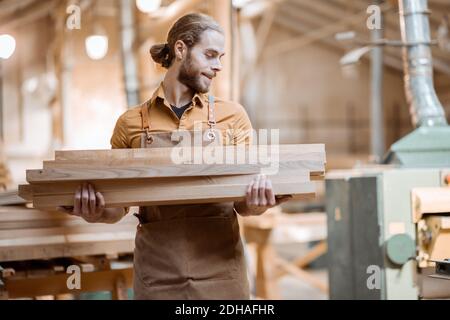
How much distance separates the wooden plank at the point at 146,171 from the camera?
198 centimetres

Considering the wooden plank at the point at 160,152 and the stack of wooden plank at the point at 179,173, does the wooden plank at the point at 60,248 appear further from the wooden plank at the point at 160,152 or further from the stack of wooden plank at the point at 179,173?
the wooden plank at the point at 160,152

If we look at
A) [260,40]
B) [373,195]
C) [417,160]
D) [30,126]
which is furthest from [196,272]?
[260,40]

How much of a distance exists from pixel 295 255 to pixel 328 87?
6818 mm

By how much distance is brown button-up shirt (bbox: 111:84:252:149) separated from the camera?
2389 millimetres

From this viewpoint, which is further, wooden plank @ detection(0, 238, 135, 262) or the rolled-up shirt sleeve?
wooden plank @ detection(0, 238, 135, 262)

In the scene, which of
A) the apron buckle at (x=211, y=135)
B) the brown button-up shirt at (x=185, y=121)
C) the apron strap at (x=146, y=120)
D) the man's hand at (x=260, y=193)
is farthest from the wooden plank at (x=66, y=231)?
the man's hand at (x=260, y=193)

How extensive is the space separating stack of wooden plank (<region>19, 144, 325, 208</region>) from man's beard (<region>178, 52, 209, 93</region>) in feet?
0.93

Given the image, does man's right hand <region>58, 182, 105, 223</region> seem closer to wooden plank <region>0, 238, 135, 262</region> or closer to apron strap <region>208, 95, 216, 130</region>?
apron strap <region>208, 95, 216, 130</region>

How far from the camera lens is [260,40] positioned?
14.4 metres

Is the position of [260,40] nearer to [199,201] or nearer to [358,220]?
[358,220]

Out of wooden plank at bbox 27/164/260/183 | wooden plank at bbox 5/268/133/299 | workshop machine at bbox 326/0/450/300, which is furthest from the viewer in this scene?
wooden plank at bbox 5/268/133/299

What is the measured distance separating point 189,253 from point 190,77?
602mm

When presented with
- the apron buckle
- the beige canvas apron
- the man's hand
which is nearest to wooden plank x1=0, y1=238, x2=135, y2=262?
the beige canvas apron

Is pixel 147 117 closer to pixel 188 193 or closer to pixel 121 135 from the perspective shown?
pixel 121 135
